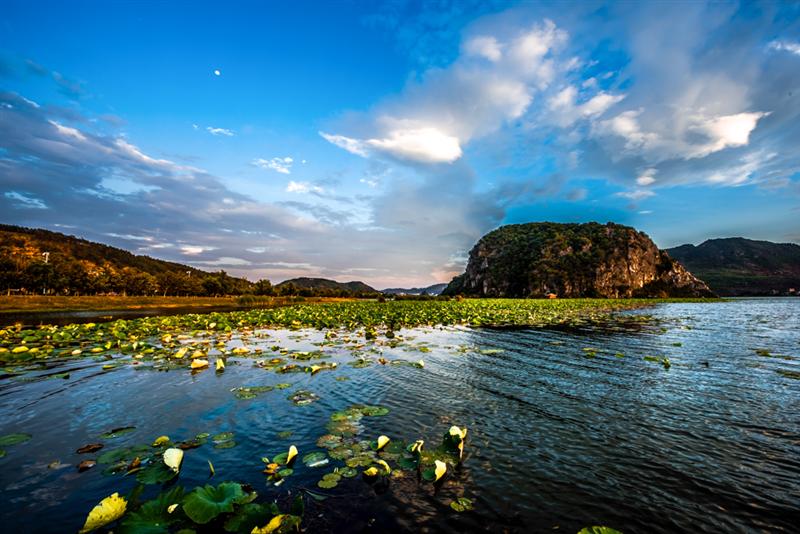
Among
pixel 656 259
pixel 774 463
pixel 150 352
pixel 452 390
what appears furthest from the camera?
pixel 656 259

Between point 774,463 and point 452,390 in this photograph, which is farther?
point 452,390

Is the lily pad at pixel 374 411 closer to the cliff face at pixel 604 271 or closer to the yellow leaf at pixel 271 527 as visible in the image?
the yellow leaf at pixel 271 527

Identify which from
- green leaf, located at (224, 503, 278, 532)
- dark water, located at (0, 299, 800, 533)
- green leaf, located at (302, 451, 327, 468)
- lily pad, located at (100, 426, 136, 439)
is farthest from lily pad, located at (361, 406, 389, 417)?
lily pad, located at (100, 426, 136, 439)

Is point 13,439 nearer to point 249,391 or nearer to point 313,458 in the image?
point 249,391

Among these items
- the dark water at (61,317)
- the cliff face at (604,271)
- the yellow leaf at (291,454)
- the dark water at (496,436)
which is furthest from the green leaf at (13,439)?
the cliff face at (604,271)

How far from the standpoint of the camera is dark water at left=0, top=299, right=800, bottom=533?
448 cm

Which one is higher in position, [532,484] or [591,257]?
[591,257]

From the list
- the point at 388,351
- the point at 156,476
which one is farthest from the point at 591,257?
the point at 156,476

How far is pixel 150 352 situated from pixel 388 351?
11.2 metres

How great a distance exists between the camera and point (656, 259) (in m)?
191

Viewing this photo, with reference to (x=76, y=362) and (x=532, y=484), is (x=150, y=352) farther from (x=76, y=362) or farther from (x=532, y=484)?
(x=532, y=484)

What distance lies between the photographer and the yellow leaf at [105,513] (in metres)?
3.68

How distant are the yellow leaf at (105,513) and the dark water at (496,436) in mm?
849

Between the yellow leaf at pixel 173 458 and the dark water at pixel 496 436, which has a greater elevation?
the yellow leaf at pixel 173 458
